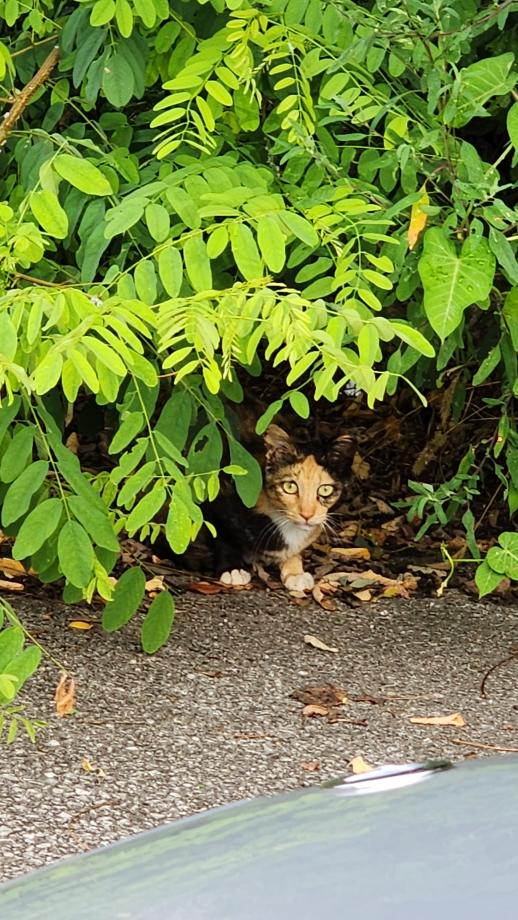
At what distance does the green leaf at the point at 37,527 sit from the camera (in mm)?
3916

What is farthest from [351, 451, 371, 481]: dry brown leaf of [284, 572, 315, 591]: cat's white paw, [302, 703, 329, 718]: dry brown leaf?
[302, 703, 329, 718]: dry brown leaf

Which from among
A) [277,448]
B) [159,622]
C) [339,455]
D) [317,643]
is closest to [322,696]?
[317,643]

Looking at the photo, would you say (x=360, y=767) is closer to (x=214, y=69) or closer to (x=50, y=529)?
(x=50, y=529)

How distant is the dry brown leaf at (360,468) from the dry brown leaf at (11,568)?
79.7 inches

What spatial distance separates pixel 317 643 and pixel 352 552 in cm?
117

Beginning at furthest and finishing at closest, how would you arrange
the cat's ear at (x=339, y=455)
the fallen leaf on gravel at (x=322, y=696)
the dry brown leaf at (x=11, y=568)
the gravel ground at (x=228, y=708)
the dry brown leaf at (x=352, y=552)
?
the dry brown leaf at (x=352, y=552)
the cat's ear at (x=339, y=455)
the dry brown leaf at (x=11, y=568)
the fallen leaf on gravel at (x=322, y=696)
the gravel ground at (x=228, y=708)

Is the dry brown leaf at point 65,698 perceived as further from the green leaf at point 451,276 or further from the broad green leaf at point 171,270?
the green leaf at point 451,276

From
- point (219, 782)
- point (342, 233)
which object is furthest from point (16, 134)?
point (219, 782)

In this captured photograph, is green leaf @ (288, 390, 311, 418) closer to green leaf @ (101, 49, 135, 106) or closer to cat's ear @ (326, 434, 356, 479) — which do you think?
green leaf @ (101, 49, 135, 106)

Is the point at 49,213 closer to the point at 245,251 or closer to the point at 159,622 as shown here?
the point at 245,251

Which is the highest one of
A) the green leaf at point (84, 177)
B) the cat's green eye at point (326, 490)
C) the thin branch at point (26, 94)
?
the thin branch at point (26, 94)

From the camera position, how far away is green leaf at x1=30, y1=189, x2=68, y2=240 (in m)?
3.58

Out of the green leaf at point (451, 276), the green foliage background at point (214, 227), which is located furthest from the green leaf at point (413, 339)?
the green leaf at point (451, 276)

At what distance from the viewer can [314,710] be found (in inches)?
178
